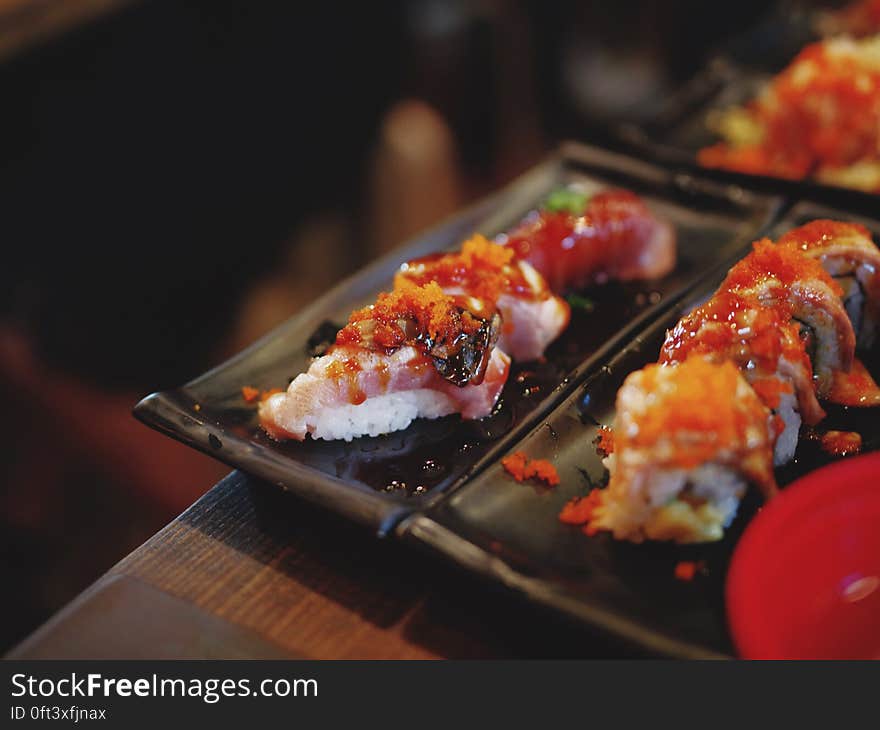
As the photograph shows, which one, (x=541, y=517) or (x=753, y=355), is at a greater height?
(x=753, y=355)

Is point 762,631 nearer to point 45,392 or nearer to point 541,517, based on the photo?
point 541,517

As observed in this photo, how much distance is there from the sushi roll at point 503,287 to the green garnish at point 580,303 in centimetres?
27

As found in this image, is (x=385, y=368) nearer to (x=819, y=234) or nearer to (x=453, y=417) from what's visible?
(x=453, y=417)

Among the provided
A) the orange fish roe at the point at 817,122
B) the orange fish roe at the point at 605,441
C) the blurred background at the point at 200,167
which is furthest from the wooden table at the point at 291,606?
the orange fish roe at the point at 817,122

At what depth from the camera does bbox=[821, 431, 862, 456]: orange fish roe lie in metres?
2.47

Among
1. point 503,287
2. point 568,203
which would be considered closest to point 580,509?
point 503,287

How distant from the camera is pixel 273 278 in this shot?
16.5 ft

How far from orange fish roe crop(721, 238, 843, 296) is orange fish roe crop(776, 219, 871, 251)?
0.11 metres

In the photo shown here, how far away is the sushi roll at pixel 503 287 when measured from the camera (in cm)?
286

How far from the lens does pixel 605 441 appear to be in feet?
8.30

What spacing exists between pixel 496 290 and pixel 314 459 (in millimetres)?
817

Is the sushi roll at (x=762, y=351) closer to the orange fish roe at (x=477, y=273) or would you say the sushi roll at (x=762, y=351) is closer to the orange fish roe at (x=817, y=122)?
the orange fish roe at (x=477, y=273)

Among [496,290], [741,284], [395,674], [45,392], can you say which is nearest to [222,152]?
[45,392]

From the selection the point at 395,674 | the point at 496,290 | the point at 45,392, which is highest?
the point at 496,290
